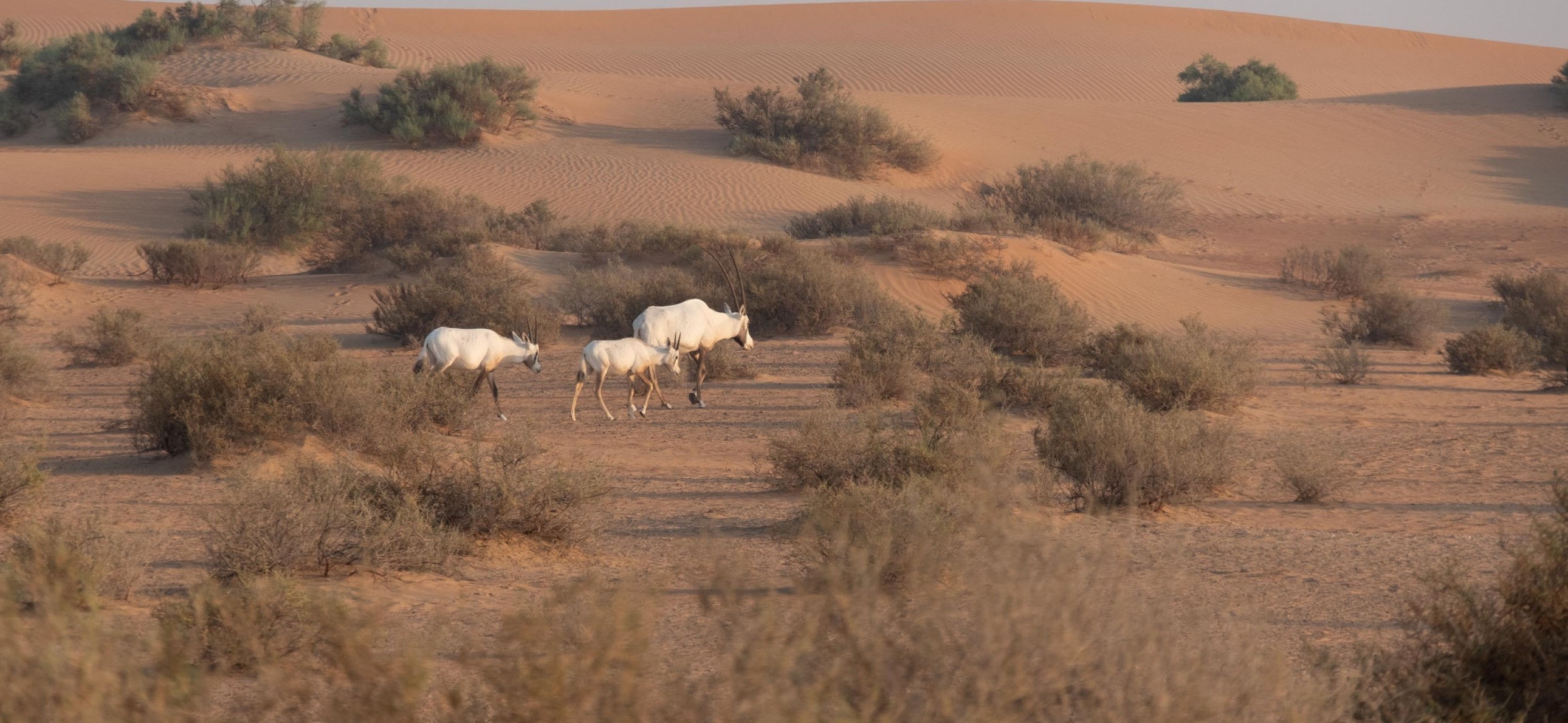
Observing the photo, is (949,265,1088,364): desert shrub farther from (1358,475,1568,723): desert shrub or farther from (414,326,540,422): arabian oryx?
(1358,475,1568,723): desert shrub

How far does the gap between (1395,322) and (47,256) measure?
21049 mm

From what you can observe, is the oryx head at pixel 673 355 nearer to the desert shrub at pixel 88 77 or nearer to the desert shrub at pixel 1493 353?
the desert shrub at pixel 1493 353

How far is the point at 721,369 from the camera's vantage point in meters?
14.4

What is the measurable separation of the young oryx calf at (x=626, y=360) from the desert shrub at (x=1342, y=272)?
1440cm

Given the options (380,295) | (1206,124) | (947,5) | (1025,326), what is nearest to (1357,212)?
(1206,124)

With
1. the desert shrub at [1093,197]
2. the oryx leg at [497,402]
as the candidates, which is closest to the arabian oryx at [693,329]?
the oryx leg at [497,402]

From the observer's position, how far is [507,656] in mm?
2904

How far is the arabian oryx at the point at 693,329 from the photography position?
1236 centimetres

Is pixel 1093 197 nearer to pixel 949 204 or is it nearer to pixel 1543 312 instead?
pixel 949 204

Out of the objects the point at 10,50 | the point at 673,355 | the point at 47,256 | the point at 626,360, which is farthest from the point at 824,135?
the point at 10,50

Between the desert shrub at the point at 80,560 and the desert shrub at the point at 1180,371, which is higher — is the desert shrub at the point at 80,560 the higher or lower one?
the higher one

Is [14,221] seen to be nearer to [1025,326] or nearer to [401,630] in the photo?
[1025,326]

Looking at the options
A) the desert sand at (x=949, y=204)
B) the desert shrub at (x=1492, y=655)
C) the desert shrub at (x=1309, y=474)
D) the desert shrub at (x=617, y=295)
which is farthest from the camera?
the desert shrub at (x=617, y=295)

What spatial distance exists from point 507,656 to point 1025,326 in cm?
1293
